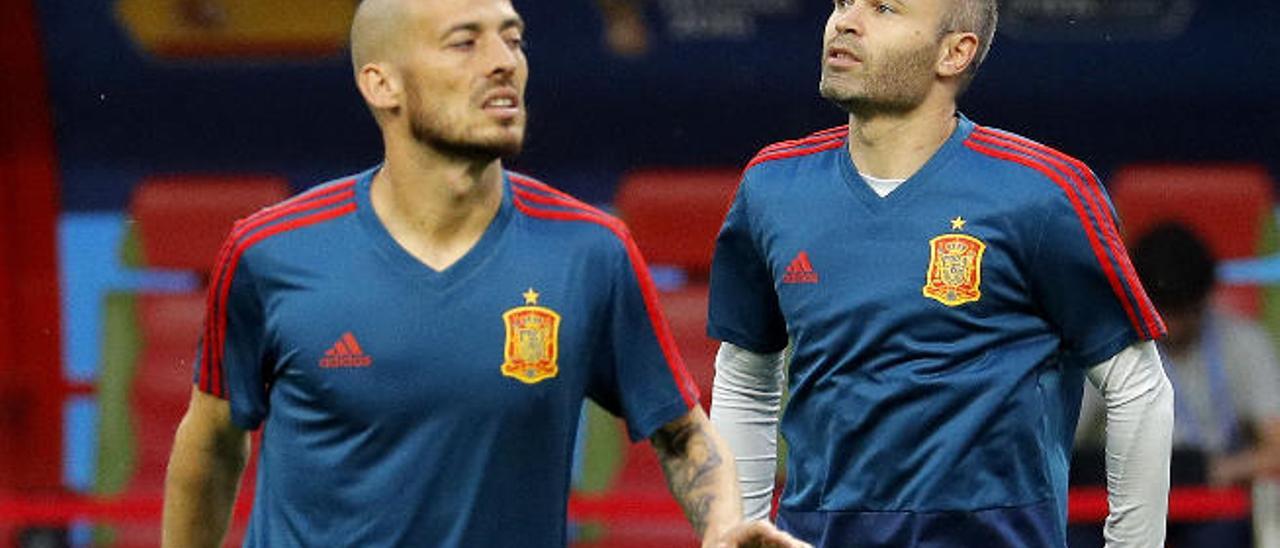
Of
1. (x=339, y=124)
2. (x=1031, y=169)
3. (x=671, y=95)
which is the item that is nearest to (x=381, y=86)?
(x=1031, y=169)

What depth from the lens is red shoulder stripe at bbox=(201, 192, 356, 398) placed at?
13.7 feet

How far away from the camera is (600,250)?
416 centimetres

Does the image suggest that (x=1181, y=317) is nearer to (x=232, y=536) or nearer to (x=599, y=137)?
(x=599, y=137)

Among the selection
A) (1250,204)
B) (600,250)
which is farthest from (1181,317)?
(600,250)

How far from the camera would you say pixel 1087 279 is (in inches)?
181

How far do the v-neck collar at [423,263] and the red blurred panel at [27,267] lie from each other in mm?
4221

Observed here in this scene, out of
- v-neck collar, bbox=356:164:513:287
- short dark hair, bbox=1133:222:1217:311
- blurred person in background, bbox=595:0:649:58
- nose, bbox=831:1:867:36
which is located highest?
nose, bbox=831:1:867:36

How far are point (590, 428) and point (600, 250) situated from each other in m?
4.07

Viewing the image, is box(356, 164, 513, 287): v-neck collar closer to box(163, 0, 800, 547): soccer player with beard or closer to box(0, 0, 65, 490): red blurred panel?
box(163, 0, 800, 547): soccer player with beard

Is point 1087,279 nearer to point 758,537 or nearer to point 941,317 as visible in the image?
point 941,317

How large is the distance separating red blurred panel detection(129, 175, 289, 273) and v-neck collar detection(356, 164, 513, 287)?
13.7 feet

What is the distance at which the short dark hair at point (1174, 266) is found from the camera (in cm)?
753

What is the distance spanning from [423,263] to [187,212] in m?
4.31

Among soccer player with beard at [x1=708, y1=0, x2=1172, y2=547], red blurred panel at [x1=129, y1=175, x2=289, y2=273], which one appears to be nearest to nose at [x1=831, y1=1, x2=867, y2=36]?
soccer player with beard at [x1=708, y1=0, x2=1172, y2=547]
